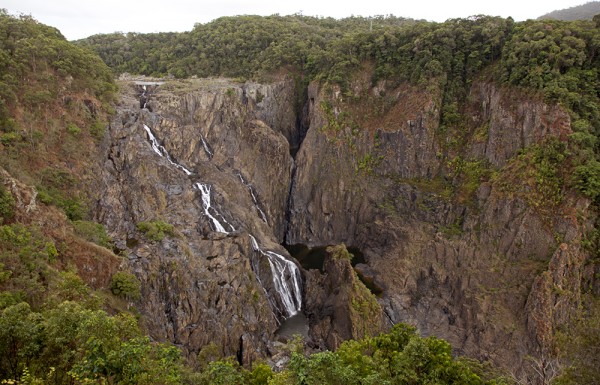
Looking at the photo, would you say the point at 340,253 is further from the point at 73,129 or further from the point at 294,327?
the point at 73,129

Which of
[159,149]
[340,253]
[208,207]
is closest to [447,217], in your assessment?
[340,253]

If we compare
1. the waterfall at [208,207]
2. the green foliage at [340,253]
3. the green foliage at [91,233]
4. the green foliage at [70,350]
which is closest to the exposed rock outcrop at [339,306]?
the green foliage at [340,253]

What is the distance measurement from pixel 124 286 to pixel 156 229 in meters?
8.00

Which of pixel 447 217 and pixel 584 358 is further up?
pixel 584 358

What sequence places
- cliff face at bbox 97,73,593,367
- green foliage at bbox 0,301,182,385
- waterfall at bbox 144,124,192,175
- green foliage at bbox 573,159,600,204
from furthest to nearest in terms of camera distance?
waterfall at bbox 144,124,192,175
green foliage at bbox 573,159,600,204
cliff face at bbox 97,73,593,367
green foliage at bbox 0,301,182,385

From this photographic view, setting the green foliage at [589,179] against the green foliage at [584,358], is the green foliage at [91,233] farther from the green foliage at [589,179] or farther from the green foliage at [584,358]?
the green foliage at [589,179]

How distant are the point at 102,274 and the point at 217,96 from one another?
97.9 ft

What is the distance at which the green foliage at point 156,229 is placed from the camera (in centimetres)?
3328

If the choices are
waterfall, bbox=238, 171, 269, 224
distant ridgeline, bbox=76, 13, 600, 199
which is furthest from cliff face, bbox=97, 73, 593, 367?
distant ridgeline, bbox=76, 13, 600, 199

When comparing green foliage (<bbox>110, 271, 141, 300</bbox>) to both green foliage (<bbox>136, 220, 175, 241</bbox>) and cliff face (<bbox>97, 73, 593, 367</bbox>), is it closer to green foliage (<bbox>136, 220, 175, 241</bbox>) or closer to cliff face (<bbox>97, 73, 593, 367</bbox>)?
cliff face (<bbox>97, 73, 593, 367</bbox>)

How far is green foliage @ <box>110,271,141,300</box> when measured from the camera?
26453 millimetres

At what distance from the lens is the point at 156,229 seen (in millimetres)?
33906

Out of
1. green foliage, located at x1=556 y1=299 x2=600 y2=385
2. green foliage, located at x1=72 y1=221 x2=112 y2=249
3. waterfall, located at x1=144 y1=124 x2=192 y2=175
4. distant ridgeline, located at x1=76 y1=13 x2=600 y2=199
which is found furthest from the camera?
waterfall, located at x1=144 y1=124 x2=192 y2=175

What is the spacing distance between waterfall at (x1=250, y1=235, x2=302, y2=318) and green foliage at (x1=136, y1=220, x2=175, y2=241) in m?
8.83
